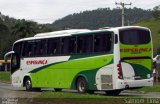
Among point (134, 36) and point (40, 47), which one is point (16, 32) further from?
point (134, 36)

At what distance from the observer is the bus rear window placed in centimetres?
2267

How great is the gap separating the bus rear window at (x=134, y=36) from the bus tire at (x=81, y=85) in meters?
3.34

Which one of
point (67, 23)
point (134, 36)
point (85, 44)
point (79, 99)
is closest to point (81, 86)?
point (85, 44)

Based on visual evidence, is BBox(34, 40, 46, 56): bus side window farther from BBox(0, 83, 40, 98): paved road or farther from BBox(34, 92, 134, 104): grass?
BBox(34, 92, 134, 104): grass

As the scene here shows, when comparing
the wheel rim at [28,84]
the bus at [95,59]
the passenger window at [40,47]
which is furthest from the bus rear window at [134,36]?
the wheel rim at [28,84]

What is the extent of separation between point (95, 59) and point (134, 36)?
2.22 meters

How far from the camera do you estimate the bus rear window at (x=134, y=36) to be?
22.7 m

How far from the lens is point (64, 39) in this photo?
26312 mm

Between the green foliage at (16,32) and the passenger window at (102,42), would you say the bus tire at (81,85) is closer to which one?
the passenger window at (102,42)

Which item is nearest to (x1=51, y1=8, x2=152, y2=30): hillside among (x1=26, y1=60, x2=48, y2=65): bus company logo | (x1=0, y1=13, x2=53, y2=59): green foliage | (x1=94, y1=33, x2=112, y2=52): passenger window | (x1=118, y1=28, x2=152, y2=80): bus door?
(x1=0, y1=13, x2=53, y2=59): green foliage

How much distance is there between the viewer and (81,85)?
24.9 m

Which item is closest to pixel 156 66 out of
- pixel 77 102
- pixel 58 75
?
pixel 58 75

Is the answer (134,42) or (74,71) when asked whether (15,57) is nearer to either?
(74,71)

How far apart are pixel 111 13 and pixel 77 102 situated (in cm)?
11086
